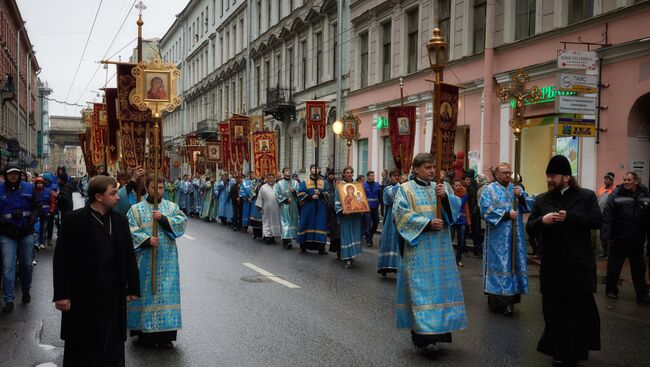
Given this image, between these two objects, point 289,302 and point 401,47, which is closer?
point 289,302

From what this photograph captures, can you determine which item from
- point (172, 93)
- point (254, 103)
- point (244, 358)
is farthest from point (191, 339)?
point (254, 103)

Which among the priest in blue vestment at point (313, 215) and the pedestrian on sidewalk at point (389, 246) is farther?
the priest in blue vestment at point (313, 215)

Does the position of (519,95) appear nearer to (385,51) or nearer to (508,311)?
(508,311)

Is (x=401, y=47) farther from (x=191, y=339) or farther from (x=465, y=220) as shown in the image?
(x=191, y=339)

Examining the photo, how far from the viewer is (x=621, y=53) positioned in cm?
1437

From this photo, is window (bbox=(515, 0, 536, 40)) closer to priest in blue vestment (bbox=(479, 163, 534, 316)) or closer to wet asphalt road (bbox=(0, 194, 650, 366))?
wet asphalt road (bbox=(0, 194, 650, 366))

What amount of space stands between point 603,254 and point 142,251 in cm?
1051

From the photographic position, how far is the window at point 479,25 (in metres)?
19.8

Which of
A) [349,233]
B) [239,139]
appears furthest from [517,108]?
[239,139]

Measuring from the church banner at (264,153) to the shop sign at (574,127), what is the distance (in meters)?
9.18

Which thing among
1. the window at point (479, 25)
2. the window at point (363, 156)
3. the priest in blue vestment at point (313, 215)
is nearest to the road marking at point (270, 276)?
the priest in blue vestment at point (313, 215)

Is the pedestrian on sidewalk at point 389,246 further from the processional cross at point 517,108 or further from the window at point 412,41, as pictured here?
the window at point 412,41

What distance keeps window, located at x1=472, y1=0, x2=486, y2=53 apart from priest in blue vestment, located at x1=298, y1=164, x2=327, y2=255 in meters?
7.58

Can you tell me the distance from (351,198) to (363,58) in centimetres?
1618
